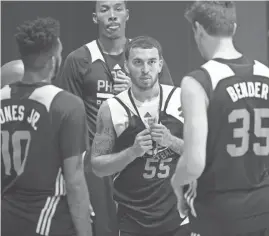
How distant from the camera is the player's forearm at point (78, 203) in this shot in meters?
3.22

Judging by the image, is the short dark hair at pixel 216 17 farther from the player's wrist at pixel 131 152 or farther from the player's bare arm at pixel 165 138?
the player's wrist at pixel 131 152

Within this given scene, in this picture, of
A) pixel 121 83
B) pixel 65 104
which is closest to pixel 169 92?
pixel 121 83

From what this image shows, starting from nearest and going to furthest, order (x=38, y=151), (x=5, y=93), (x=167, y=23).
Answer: (x=38, y=151) < (x=5, y=93) < (x=167, y=23)

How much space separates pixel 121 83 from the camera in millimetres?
4691

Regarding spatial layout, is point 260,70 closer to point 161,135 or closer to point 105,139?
point 161,135

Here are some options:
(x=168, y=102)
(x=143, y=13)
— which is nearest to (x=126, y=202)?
(x=168, y=102)

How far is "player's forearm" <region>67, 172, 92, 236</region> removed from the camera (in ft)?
10.6

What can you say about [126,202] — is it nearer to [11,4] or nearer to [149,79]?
[149,79]

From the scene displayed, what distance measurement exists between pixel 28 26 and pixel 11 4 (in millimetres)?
2992

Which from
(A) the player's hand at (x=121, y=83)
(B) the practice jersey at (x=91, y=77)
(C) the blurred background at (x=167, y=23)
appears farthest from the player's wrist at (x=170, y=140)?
(C) the blurred background at (x=167, y=23)

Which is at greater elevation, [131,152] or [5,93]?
[5,93]

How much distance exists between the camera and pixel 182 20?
619 cm

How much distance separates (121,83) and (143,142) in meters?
1.20

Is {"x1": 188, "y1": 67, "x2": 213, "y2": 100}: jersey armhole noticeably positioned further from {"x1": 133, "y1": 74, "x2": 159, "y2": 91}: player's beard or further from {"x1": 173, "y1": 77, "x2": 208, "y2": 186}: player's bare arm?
{"x1": 133, "y1": 74, "x2": 159, "y2": 91}: player's beard
